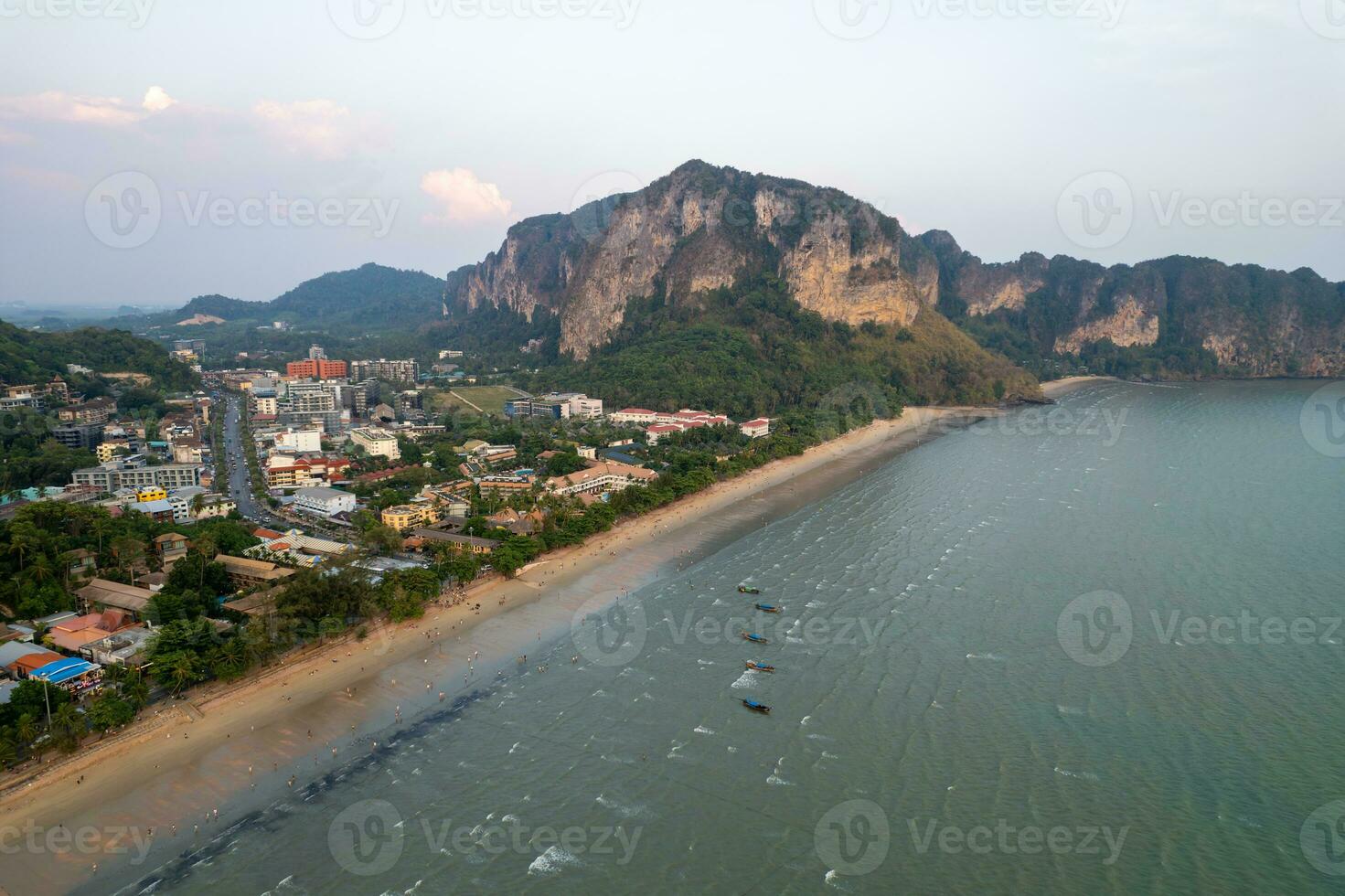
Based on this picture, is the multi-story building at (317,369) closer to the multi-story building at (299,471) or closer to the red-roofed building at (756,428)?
the multi-story building at (299,471)

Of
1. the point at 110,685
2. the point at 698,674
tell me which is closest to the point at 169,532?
the point at 110,685

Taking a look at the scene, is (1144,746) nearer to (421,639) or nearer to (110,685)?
(421,639)

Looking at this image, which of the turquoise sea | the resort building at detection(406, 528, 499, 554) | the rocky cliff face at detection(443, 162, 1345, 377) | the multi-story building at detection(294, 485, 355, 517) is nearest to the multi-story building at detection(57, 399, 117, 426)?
the multi-story building at detection(294, 485, 355, 517)

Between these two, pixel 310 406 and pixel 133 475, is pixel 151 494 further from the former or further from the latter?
pixel 310 406

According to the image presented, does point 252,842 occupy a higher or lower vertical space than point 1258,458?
lower

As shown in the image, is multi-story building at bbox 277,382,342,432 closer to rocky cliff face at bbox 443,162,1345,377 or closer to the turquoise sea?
rocky cliff face at bbox 443,162,1345,377

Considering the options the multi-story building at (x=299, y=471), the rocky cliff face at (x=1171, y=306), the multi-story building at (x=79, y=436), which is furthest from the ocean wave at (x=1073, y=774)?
the rocky cliff face at (x=1171, y=306)
